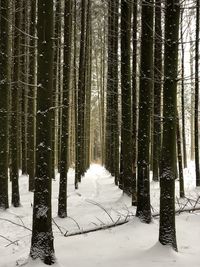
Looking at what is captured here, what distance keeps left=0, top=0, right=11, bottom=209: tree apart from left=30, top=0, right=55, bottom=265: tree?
527cm

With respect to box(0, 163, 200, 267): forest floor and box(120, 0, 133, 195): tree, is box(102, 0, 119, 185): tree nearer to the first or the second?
box(120, 0, 133, 195): tree

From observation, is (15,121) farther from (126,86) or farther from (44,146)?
(44,146)

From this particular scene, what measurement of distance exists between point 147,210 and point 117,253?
1.73 meters

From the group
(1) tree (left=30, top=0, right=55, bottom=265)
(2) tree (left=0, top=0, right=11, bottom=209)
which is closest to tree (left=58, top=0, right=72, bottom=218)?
(2) tree (left=0, top=0, right=11, bottom=209)

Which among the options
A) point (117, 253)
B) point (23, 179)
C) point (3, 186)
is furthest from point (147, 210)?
point (23, 179)

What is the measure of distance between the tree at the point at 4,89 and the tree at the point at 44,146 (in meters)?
5.27

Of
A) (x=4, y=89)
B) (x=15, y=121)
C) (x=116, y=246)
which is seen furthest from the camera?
(x=15, y=121)

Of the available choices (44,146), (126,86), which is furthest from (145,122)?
(126,86)

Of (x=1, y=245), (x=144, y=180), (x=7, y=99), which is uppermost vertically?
(x=7, y=99)

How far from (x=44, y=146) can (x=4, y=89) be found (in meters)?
5.77

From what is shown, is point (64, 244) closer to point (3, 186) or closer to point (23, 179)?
point (3, 186)

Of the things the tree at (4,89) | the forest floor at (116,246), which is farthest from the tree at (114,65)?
the forest floor at (116,246)

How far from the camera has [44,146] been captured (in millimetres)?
6199

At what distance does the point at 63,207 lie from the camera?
1062 centimetres
